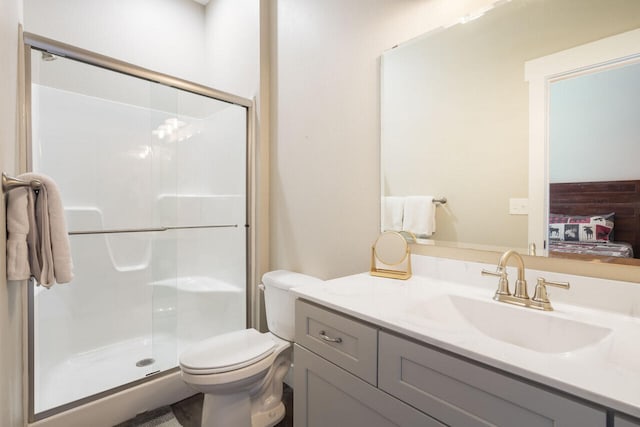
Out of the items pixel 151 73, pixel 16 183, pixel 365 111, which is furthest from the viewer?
pixel 151 73

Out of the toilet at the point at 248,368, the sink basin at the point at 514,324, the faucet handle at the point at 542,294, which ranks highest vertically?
the faucet handle at the point at 542,294

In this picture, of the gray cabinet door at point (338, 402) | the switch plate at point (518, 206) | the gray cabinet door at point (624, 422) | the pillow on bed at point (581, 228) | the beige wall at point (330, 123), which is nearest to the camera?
the gray cabinet door at point (624, 422)

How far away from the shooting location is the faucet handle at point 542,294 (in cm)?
89

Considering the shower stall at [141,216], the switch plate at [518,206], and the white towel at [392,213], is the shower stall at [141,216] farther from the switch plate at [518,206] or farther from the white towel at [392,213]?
the switch plate at [518,206]

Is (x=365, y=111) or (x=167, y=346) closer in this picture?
(x=365, y=111)

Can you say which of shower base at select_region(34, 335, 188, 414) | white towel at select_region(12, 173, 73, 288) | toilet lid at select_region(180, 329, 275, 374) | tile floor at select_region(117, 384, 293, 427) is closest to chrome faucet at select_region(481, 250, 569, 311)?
toilet lid at select_region(180, 329, 275, 374)

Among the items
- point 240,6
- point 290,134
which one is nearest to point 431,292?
point 290,134

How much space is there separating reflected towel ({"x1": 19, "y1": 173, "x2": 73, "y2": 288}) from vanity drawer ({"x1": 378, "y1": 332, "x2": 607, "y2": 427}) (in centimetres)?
103

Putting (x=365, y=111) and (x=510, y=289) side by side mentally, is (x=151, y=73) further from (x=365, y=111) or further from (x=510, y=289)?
(x=510, y=289)

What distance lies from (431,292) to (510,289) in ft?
0.82

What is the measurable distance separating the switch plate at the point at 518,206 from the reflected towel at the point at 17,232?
1.54 metres

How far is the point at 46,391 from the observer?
1.55 m

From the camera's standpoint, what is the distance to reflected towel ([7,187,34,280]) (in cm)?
89

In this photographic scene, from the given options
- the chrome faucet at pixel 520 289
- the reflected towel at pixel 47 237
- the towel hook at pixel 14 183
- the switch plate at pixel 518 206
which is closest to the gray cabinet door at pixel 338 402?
the chrome faucet at pixel 520 289
